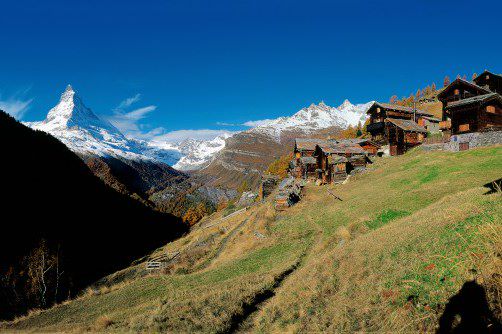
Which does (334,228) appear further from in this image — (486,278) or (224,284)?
(486,278)

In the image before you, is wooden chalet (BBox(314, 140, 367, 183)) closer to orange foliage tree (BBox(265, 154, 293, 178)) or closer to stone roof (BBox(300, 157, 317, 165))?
stone roof (BBox(300, 157, 317, 165))

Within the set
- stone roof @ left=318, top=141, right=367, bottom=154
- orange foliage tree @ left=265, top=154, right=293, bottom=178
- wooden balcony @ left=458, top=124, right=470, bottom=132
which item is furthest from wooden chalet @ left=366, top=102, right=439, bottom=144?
orange foliage tree @ left=265, top=154, right=293, bottom=178

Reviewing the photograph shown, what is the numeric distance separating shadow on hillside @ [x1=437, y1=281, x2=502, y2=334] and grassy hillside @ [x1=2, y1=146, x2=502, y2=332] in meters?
0.24

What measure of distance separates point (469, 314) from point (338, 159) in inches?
1831

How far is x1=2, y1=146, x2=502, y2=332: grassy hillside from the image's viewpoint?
9.09m

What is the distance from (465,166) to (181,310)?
2975cm

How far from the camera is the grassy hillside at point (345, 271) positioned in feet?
29.8

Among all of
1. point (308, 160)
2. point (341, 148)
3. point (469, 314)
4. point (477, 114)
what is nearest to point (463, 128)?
point (477, 114)

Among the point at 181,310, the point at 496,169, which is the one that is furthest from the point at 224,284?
the point at 496,169

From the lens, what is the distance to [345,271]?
13.7 meters

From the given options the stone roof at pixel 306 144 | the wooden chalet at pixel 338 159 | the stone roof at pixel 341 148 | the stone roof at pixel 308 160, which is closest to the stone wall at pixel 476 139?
the wooden chalet at pixel 338 159

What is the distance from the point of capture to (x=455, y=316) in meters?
7.46

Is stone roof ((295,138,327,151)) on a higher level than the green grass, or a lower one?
higher

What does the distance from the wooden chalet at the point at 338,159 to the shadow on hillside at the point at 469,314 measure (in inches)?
1756
